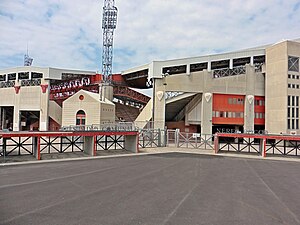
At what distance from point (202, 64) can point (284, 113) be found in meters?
16.0

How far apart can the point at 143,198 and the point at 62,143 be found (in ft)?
53.6

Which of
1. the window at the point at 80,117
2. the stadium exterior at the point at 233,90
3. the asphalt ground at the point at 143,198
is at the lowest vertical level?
the asphalt ground at the point at 143,198

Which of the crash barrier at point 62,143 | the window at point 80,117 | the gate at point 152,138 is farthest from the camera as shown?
the window at point 80,117

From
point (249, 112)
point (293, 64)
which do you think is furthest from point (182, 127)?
point (293, 64)

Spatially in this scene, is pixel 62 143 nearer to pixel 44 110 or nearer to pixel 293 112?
pixel 44 110

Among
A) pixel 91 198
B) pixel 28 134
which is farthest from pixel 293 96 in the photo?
pixel 91 198

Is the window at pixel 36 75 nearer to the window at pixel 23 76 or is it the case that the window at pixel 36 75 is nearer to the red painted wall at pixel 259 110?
the window at pixel 23 76

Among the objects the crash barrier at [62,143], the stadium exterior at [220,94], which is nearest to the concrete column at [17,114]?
the stadium exterior at [220,94]

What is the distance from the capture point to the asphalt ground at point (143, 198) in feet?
24.4

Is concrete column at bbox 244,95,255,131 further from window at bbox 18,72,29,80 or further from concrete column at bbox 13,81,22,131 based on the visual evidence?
window at bbox 18,72,29,80

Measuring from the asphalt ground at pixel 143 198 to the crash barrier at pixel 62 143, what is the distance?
546cm

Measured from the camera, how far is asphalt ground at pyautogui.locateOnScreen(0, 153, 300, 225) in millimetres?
7438

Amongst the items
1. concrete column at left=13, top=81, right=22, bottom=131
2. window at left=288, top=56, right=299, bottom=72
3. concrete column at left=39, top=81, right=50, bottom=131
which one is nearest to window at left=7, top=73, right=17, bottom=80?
concrete column at left=13, top=81, right=22, bottom=131

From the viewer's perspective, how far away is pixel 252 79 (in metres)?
48.0
